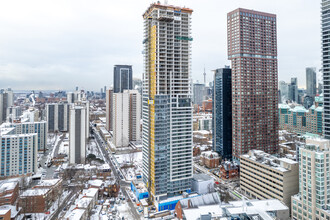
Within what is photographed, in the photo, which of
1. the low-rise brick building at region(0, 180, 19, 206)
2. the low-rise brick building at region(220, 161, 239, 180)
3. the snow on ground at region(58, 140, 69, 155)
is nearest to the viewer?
the low-rise brick building at region(0, 180, 19, 206)

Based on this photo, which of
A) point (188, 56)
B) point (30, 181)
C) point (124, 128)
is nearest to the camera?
point (188, 56)

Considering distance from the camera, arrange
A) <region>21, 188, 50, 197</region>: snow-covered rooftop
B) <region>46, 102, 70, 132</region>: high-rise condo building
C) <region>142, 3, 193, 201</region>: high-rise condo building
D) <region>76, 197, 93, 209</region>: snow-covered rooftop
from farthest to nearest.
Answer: <region>46, 102, 70, 132</region>: high-rise condo building
<region>142, 3, 193, 201</region>: high-rise condo building
<region>21, 188, 50, 197</region>: snow-covered rooftop
<region>76, 197, 93, 209</region>: snow-covered rooftop

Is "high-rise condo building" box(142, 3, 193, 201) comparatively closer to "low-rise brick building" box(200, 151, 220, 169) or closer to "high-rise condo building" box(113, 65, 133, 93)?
"low-rise brick building" box(200, 151, 220, 169)

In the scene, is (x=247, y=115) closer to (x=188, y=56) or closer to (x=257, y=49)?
(x=257, y=49)

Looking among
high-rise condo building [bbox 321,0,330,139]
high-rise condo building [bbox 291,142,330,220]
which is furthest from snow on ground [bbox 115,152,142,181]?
high-rise condo building [bbox 321,0,330,139]

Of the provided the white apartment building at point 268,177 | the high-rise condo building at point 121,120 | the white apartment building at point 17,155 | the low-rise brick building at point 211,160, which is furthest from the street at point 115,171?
the low-rise brick building at point 211,160

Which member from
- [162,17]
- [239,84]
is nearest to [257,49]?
[239,84]

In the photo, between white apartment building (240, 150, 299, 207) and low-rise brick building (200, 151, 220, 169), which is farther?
low-rise brick building (200, 151, 220, 169)
